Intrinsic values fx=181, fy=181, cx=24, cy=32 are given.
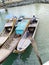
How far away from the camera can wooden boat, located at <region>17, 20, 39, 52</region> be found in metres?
16.8

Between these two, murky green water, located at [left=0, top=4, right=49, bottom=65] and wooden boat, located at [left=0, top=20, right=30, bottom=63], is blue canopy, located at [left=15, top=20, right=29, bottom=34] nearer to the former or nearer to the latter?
wooden boat, located at [left=0, top=20, right=30, bottom=63]

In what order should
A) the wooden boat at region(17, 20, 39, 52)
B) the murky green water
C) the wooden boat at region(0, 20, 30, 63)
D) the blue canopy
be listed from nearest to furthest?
1. the wooden boat at region(0, 20, 30, 63)
2. the murky green water
3. the wooden boat at region(17, 20, 39, 52)
4. the blue canopy

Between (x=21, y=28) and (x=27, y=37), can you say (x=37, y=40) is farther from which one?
(x=21, y=28)

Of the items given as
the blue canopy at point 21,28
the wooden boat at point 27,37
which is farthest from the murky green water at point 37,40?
the blue canopy at point 21,28

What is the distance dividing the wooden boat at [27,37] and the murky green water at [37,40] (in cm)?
66

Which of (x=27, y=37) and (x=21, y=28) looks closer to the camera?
(x=27, y=37)

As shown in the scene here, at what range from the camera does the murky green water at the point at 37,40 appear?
1620 centimetres

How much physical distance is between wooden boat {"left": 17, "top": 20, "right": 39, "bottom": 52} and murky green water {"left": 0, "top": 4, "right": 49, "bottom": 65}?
66 cm

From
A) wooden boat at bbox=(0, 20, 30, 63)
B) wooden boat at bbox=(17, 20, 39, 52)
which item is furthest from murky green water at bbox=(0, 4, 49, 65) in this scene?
wooden boat at bbox=(0, 20, 30, 63)

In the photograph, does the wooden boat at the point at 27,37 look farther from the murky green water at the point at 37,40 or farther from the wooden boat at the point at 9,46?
the murky green water at the point at 37,40

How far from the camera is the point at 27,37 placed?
757 inches

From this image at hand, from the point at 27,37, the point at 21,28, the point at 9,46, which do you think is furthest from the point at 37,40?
the point at 9,46

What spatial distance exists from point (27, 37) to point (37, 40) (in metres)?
1.21

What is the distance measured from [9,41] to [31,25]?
5187 millimetres
